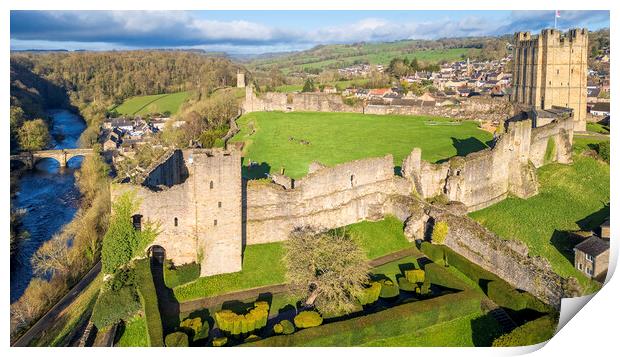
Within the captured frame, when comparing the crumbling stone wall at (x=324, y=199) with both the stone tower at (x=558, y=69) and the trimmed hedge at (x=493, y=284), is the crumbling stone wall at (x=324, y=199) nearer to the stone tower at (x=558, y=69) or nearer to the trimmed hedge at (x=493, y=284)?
the trimmed hedge at (x=493, y=284)

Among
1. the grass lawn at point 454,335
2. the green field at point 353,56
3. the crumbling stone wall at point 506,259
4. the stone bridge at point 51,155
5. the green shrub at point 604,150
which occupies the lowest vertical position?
the grass lawn at point 454,335

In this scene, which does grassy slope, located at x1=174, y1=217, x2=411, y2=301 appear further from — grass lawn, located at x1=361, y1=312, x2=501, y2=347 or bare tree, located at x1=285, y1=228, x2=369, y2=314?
grass lawn, located at x1=361, y1=312, x2=501, y2=347

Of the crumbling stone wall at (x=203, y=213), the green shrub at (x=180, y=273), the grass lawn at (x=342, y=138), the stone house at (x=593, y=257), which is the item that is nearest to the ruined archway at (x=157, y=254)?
the crumbling stone wall at (x=203, y=213)

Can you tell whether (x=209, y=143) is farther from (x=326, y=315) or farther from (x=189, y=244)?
(x=326, y=315)

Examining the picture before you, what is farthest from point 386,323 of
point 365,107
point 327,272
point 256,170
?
point 365,107

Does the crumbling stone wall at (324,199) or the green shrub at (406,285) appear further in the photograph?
the crumbling stone wall at (324,199)
